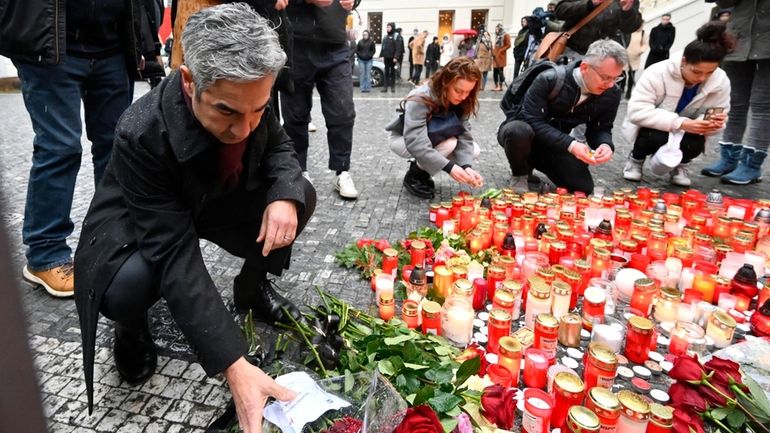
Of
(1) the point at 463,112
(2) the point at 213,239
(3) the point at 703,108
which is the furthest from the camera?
(3) the point at 703,108

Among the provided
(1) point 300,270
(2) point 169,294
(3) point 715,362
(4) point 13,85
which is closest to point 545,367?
(3) point 715,362

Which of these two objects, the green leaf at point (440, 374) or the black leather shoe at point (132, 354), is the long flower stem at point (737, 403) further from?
the black leather shoe at point (132, 354)

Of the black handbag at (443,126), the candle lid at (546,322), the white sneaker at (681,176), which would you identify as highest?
the black handbag at (443,126)

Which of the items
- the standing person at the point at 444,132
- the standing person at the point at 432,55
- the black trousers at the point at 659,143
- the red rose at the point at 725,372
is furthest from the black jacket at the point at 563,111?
the standing person at the point at 432,55

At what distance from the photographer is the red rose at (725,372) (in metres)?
1.51

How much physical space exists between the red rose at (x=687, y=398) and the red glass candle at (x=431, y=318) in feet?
2.69

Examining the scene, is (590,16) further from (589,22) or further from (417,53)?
(417,53)

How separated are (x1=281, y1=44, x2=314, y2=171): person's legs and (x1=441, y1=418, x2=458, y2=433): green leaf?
271 cm

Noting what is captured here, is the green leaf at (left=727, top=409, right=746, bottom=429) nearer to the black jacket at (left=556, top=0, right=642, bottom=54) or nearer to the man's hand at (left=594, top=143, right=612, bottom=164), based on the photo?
the man's hand at (left=594, top=143, right=612, bottom=164)

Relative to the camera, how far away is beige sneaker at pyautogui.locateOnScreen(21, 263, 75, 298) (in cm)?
225

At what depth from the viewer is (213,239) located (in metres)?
1.97

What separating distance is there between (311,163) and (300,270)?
2489 mm

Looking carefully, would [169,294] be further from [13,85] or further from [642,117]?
[13,85]

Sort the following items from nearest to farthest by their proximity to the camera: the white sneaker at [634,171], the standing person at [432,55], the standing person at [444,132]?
the standing person at [444,132]
the white sneaker at [634,171]
the standing person at [432,55]
